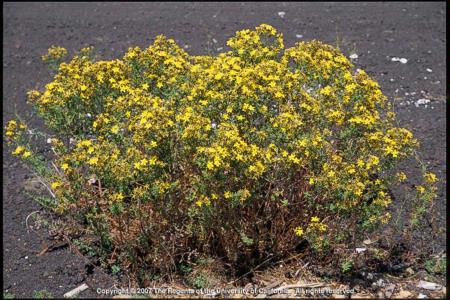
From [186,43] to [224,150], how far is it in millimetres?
4728

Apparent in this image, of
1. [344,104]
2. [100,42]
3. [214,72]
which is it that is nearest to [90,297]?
[214,72]

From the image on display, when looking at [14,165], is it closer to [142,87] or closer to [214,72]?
[142,87]

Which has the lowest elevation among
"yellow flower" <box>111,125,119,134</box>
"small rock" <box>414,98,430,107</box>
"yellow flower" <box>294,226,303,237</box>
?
"yellow flower" <box>294,226,303,237</box>

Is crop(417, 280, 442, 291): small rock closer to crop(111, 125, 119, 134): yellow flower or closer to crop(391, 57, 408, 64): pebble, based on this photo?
crop(111, 125, 119, 134): yellow flower

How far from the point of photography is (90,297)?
3.75m

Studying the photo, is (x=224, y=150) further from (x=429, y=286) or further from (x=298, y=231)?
(x=429, y=286)

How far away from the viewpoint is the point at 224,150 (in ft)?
10.4

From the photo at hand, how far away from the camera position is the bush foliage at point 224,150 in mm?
3348

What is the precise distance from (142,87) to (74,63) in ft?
1.82

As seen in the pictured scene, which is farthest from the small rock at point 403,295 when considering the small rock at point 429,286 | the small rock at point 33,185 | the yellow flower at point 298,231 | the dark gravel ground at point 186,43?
the small rock at point 33,185

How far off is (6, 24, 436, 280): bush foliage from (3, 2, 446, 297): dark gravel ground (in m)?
0.57

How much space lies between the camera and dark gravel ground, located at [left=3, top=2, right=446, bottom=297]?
4270 millimetres

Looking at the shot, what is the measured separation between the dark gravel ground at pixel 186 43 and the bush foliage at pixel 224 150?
574mm

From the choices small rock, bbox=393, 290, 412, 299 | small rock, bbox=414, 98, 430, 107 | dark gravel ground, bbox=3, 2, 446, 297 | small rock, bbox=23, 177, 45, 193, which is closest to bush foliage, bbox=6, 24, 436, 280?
small rock, bbox=393, 290, 412, 299
